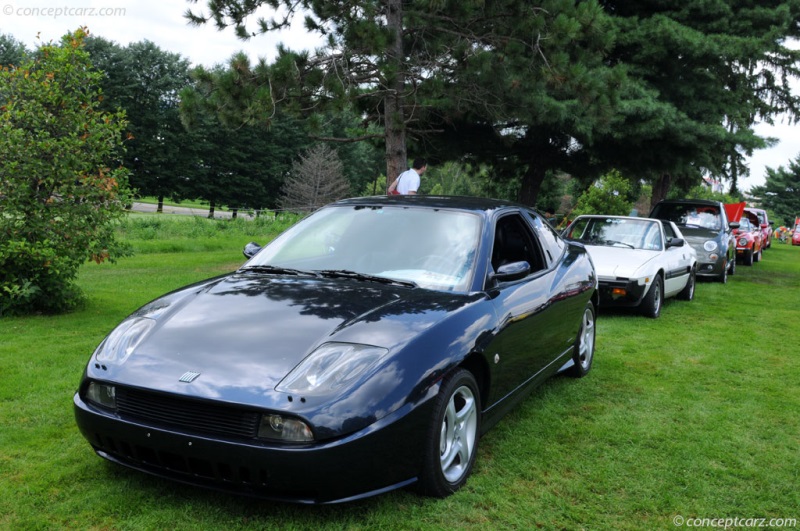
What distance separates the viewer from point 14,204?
7215 mm

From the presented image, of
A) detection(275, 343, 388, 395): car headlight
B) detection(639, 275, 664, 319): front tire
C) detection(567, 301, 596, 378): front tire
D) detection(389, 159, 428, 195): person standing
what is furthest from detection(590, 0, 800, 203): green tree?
detection(275, 343, 388, 395): car headlight

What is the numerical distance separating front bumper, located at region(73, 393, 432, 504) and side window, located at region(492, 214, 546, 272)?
64.0 inches

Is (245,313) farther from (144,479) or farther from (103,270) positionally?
(103,270)

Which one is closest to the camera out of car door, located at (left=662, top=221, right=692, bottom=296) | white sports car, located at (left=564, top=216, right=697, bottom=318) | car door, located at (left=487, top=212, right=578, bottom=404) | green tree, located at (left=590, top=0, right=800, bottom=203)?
car door, located at (left=487, top=212, right=578, bottom=404)

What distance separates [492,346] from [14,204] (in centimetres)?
592

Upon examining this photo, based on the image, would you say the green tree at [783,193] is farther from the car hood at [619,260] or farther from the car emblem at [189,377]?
the car emblem at [189,377]

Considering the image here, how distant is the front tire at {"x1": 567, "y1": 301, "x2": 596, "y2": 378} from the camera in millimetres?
5625

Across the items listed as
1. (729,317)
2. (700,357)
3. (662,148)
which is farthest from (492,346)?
(662,148)

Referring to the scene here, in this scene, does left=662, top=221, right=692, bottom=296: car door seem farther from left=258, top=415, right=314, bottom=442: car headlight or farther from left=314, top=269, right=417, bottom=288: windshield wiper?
left=258, top=415, right=314, bottom=442: car headlight

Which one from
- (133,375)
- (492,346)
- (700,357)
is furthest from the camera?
(700,357)

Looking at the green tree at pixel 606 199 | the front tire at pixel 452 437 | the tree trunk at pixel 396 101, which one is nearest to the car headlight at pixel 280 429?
the front tire at pixel 452 437

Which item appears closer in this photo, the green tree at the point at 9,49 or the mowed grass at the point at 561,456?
the mowed grass at the point at 561,456

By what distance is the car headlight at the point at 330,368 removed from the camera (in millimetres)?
2867

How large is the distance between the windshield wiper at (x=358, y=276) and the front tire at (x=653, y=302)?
5.80 meters
